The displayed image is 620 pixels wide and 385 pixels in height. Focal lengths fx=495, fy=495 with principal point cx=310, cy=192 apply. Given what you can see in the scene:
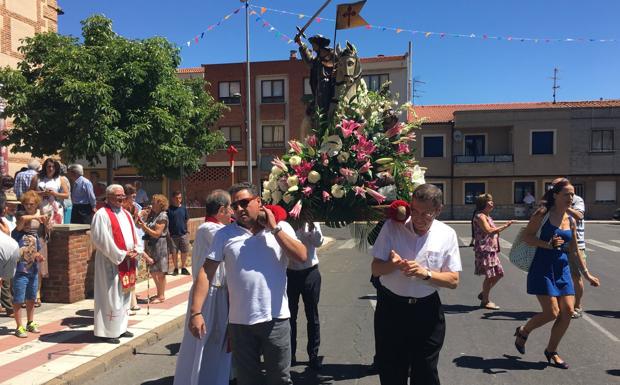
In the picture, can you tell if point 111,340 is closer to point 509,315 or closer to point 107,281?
point 107,281

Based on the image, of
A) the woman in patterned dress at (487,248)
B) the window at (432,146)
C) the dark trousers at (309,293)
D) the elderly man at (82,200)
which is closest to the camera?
the dark trousers at (309,293)

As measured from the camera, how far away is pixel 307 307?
5199 mm

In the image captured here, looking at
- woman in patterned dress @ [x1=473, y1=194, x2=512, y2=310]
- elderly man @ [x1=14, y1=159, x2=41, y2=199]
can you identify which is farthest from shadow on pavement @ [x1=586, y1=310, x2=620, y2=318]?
elderly man @ [x1=14, y1=159, x2=41, y2=199]

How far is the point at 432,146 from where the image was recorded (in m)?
36.5

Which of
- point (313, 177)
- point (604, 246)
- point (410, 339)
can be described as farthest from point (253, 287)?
point (604, 246)

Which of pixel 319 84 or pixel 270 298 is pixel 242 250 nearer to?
pixel 270 298

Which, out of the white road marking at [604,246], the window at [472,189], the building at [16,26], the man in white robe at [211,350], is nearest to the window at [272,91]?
the window at [472,189]

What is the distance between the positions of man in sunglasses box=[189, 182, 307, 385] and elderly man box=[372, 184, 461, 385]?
68 centimetres

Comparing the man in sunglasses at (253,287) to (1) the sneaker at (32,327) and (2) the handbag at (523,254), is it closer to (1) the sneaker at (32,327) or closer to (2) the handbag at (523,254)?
(2) the handbag at (523,254)

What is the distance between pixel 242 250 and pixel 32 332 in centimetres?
418

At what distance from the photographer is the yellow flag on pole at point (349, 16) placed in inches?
178

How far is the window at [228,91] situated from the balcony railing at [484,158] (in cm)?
1638

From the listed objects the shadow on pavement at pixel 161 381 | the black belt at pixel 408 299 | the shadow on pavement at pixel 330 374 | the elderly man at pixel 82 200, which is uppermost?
the elderly man at pixel 82 200

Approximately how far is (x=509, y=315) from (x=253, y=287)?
17.6ft
